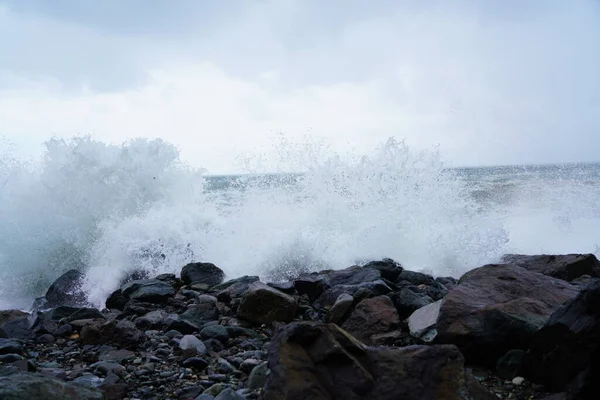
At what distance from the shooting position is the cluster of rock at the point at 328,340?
76.2 inches

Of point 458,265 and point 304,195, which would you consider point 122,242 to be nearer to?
point 304,195

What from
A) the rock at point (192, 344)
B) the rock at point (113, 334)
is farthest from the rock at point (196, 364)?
the rock at point (113, 334)

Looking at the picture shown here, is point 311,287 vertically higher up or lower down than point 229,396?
lower down

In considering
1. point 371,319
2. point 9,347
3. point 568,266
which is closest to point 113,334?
point 9,347

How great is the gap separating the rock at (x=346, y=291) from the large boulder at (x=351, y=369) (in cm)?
228

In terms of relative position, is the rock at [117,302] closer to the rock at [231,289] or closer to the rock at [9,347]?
the rock at [231,289]

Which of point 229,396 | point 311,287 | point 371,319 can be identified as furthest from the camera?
point 311,287

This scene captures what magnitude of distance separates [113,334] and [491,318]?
273 cm

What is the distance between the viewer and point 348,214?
26.8 feet

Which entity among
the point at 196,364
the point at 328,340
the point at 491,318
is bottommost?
the point at 196,364

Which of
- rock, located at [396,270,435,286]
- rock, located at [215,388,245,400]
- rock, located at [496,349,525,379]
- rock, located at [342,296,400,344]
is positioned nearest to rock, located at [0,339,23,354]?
rock, located at [215,388,245,400]

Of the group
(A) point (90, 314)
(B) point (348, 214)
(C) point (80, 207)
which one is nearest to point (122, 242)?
(C) point (80, 207)

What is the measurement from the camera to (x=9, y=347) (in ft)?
11.4

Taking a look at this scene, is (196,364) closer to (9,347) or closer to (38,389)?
(38,389)
